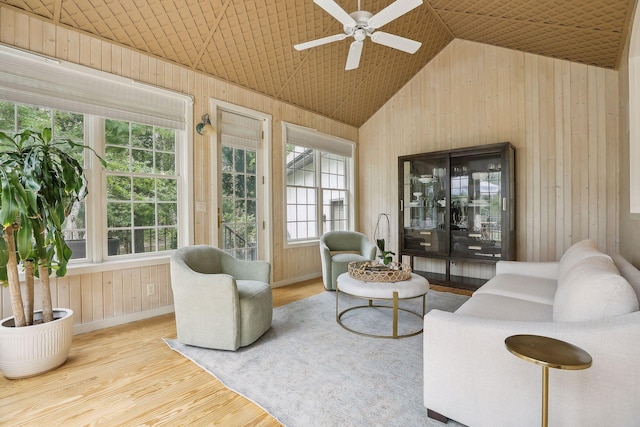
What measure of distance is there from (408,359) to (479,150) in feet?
9.82

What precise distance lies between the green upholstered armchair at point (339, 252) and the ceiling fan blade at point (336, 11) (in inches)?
102

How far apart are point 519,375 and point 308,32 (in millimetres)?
3770

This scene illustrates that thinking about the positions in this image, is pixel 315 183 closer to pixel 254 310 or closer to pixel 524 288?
pixel 254 310

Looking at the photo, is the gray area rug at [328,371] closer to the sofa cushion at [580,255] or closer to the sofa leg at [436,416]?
the sofa leg at [436,416]

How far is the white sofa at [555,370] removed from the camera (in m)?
1.22

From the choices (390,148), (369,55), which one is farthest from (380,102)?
(369,55)

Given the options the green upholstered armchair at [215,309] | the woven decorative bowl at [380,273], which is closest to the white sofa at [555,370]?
the woven decorative bowl at [380,273]

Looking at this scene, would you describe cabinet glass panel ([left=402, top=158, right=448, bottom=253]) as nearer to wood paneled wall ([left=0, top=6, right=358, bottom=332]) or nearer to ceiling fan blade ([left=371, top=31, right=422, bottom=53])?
wood paneled wall ([left=0, top=6, right=358, bottom=332])

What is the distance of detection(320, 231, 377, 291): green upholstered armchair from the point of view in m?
4.04

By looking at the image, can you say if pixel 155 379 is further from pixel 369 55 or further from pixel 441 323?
pixel 369 55

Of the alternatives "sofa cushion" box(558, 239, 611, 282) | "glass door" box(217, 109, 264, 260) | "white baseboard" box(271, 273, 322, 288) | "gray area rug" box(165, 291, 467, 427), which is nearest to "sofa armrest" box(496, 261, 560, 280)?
"sofa cushion" box(558, 239, 611, 282)

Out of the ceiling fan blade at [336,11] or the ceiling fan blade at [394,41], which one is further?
the ceiling fan blade at [394,41]

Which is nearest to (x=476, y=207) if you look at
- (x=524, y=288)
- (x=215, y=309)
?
(x=524, y=288)

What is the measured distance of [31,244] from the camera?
2.03 m
